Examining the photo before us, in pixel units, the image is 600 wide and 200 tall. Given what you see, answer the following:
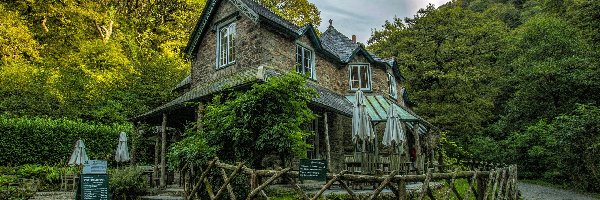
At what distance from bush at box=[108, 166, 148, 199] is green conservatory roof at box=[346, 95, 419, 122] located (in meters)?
8.88

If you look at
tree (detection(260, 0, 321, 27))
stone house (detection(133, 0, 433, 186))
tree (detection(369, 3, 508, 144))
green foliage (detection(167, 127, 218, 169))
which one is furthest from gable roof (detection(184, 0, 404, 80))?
tree (detection(260, 0, 321, 27))

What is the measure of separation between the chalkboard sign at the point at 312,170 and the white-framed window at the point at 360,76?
12109 mm

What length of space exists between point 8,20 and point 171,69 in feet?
31.3

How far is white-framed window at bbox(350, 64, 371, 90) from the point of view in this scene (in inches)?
772

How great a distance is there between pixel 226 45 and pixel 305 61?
357 cm

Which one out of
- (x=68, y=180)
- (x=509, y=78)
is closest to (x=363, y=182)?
(x=68, y=180)

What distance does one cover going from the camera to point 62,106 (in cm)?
2058

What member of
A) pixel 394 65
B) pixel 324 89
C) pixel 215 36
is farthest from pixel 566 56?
pixel 215 36

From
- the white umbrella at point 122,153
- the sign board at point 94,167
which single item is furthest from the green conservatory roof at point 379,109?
the white umbrella at point 122,153

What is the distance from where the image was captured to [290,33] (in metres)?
15.8

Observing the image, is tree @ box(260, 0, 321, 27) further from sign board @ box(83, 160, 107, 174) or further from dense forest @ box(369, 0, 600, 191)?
sign board @ box(83, 160, 107, 174)

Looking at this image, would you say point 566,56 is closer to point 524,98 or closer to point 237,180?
point 524,98

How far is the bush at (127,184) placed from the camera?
38.4 ft

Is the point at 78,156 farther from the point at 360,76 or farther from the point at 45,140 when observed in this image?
the point at 360,76
